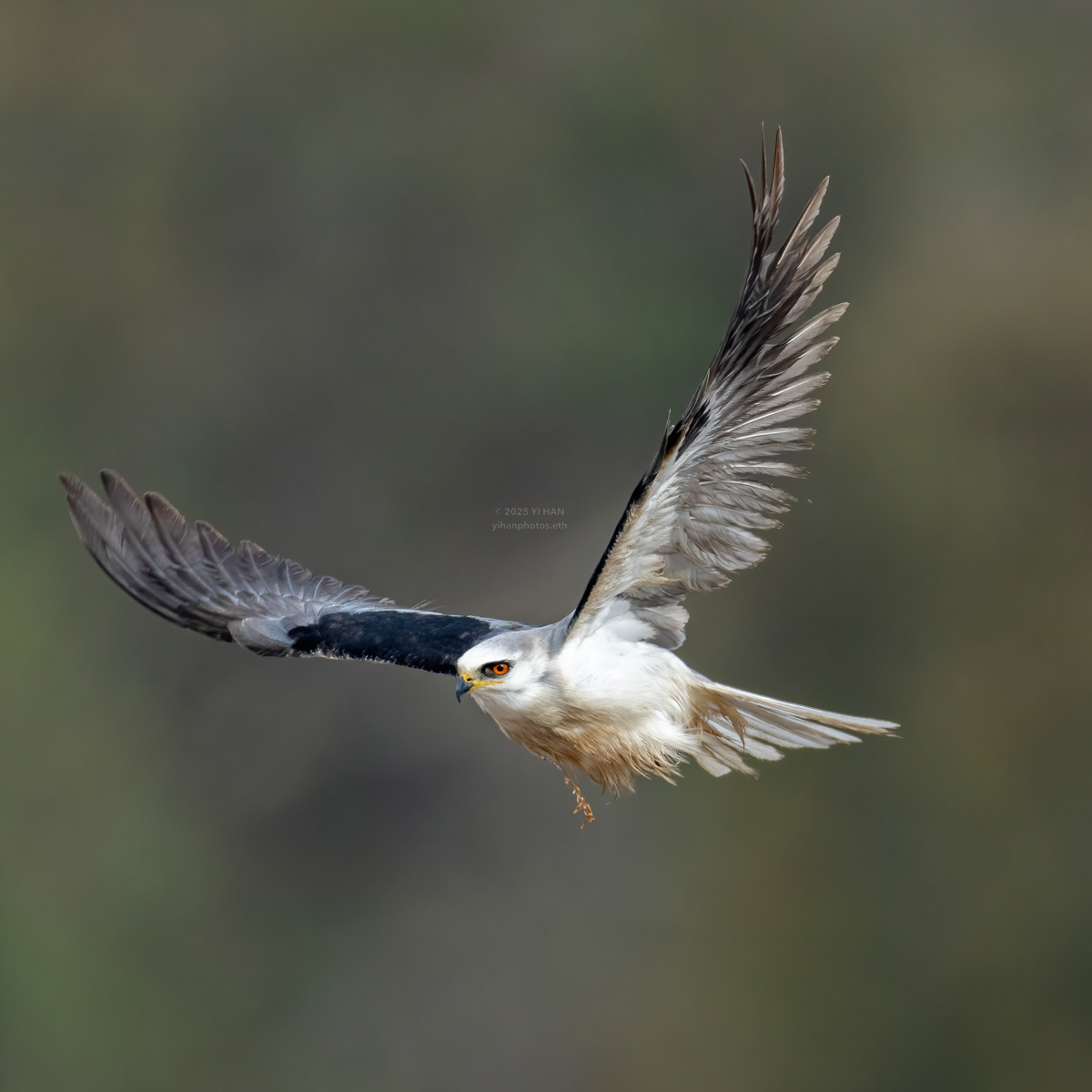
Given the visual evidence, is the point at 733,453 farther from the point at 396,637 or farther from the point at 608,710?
the point at 396,637

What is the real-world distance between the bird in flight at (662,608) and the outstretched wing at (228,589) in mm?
12

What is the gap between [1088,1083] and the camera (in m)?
15.8

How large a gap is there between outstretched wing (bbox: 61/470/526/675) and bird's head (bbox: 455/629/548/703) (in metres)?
0.72

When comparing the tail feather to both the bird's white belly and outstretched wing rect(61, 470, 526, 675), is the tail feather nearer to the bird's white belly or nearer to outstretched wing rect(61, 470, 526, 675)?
the bird's white belly

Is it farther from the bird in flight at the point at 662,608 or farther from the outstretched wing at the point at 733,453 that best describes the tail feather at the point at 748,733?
the outstretched wing at the point at 733,453

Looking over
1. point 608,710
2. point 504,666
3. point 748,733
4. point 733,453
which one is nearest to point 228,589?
point 504,666

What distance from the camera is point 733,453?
3.67 m

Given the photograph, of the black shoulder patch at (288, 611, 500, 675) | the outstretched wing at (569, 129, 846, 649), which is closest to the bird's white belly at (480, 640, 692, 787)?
the outstretched wing at (569, 129, 846, 649)

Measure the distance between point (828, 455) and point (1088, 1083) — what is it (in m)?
8.57

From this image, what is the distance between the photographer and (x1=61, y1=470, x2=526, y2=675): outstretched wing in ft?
Result: 15.7

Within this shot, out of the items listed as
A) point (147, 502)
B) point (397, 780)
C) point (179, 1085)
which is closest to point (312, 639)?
point (147, 502)

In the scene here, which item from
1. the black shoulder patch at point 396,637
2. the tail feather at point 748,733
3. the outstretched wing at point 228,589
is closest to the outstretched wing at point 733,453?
the tail feather at point 748,733

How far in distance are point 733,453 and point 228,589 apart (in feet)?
8.48

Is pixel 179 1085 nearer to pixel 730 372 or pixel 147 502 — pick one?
pixel 147 502
